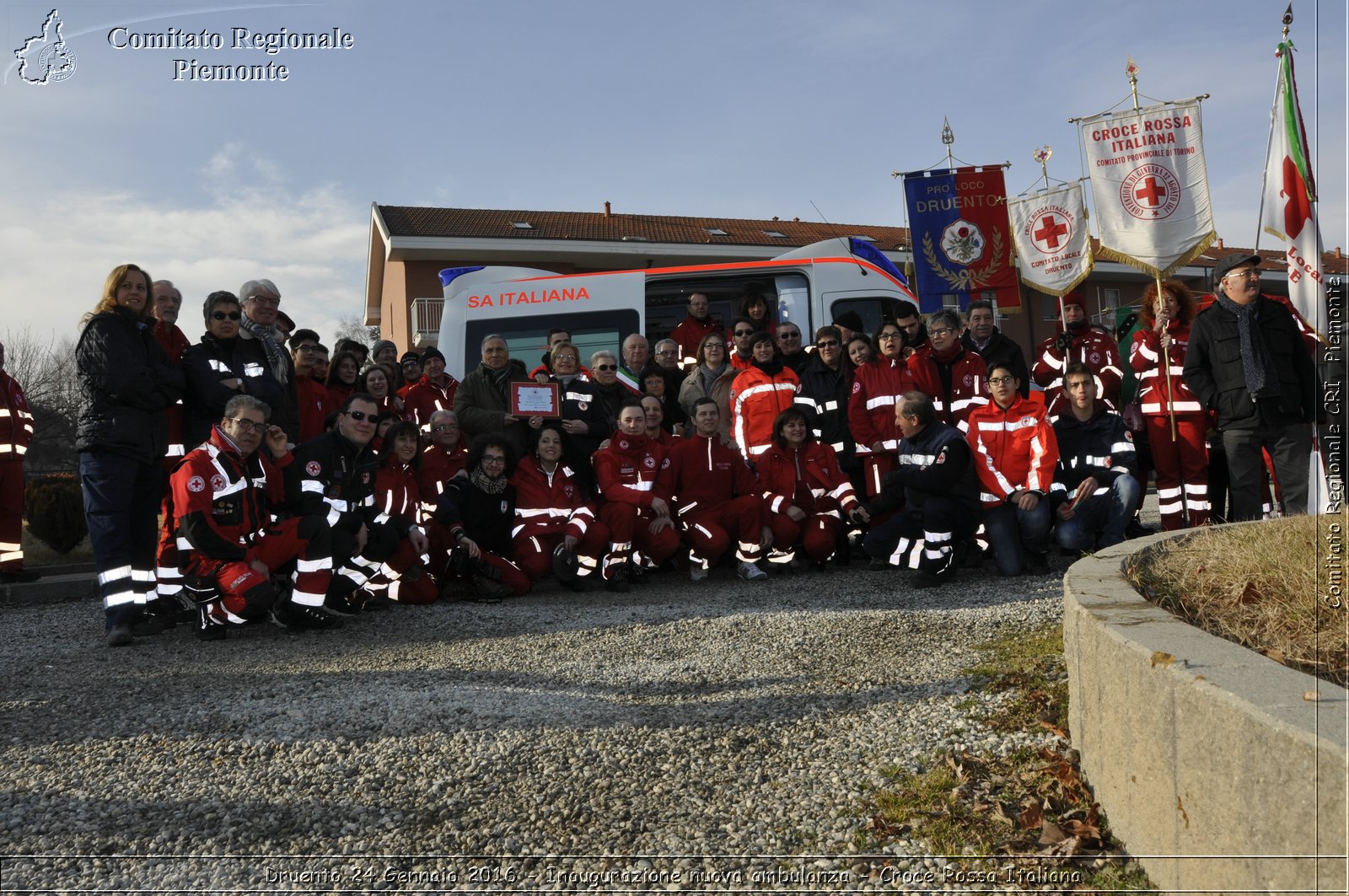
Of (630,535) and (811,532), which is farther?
(811,532)

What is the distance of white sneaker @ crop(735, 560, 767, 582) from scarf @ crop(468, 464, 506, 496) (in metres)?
1.87

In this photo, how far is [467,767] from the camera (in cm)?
331

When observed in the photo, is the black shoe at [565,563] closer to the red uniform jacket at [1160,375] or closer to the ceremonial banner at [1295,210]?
the red uniform jacket at [1160,375]

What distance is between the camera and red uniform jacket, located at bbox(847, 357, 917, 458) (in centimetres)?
778

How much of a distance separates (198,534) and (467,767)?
292cm

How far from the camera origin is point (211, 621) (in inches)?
219

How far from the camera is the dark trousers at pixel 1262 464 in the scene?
6191 millimetres

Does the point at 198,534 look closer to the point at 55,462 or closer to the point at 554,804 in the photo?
the point at 554,804

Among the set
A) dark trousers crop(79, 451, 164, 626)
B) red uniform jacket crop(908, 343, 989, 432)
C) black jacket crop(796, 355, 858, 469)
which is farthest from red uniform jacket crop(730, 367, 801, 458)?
dark trousers crop(79, 451, 164, 626)

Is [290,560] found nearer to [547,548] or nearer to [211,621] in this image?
[211,621]

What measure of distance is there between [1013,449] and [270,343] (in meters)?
5.05

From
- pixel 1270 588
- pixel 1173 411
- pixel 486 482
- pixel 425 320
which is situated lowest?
pixel 1270 588

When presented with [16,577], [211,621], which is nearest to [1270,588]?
[211,621]

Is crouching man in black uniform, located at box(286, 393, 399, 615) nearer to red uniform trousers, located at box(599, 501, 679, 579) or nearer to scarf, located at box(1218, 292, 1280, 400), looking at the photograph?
red uniform trousers, located at box(599, 501, 679, 579)
